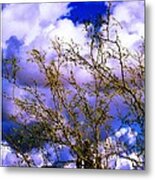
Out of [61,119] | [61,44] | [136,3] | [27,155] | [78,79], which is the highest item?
[136,3]

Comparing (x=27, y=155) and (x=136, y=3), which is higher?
(x=136, y=3)

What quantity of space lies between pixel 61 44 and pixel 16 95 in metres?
0.30

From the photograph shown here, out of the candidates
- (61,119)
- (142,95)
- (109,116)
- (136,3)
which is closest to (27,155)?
(61,119)

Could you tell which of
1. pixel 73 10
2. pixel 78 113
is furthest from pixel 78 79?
pixel 73 10

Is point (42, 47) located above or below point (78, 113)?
above

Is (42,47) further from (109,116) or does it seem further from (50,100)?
(109,116)

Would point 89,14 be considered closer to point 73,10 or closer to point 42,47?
point 73,10

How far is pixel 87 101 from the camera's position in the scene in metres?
2.47

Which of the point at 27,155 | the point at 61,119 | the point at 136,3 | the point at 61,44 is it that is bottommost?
the point at 27,155

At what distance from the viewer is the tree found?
2438mm

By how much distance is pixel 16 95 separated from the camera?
254 centimetres

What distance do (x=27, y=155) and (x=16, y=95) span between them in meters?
0.27

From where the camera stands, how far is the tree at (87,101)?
2.44m

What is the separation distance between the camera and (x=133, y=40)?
8.00ft
